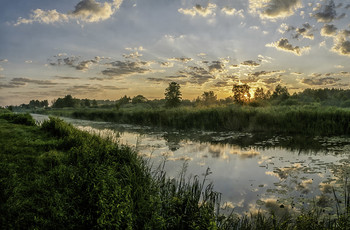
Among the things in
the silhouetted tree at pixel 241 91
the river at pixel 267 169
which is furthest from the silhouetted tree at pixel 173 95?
the river at pixel 267 169

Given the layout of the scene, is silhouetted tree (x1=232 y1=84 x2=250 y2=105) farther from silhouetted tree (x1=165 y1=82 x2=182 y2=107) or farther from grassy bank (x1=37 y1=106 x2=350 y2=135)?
grassy bank (x1=37 y1=106 x2=350 y2=135)

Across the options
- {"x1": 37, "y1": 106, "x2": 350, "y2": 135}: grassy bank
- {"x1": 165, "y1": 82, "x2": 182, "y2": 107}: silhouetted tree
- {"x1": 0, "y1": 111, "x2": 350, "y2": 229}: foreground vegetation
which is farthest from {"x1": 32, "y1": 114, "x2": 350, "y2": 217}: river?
{"x1": 165, "y1": 82, "x2": 182, "y2": 107}: silhouetted tree

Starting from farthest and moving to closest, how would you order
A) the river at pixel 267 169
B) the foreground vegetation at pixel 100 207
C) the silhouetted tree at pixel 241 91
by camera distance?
1. the silhouetted tree at pixel 241 91
2. the river at pixel 267 169
3. the foreground vegetation at pixel 100 207

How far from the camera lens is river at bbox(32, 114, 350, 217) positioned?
534 centimetres

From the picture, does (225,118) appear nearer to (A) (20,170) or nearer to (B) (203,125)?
(B) (203,125)

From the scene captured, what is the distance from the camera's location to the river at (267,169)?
5.34 m

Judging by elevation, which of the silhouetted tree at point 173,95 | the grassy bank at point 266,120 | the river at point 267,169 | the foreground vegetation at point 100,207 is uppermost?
the silhouetted tree at point 173,95

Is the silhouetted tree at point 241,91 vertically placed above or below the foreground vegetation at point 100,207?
above

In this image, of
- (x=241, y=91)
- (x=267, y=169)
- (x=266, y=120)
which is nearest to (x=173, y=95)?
(x=241, y=91)

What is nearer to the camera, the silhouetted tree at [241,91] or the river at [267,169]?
the river at [267,169]

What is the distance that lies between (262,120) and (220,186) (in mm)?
13673

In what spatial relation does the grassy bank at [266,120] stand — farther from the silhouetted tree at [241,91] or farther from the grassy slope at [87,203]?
the silhouetted tree at [241,91]

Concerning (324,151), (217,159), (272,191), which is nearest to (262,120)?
(324,151)

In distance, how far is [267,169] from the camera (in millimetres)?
7965
